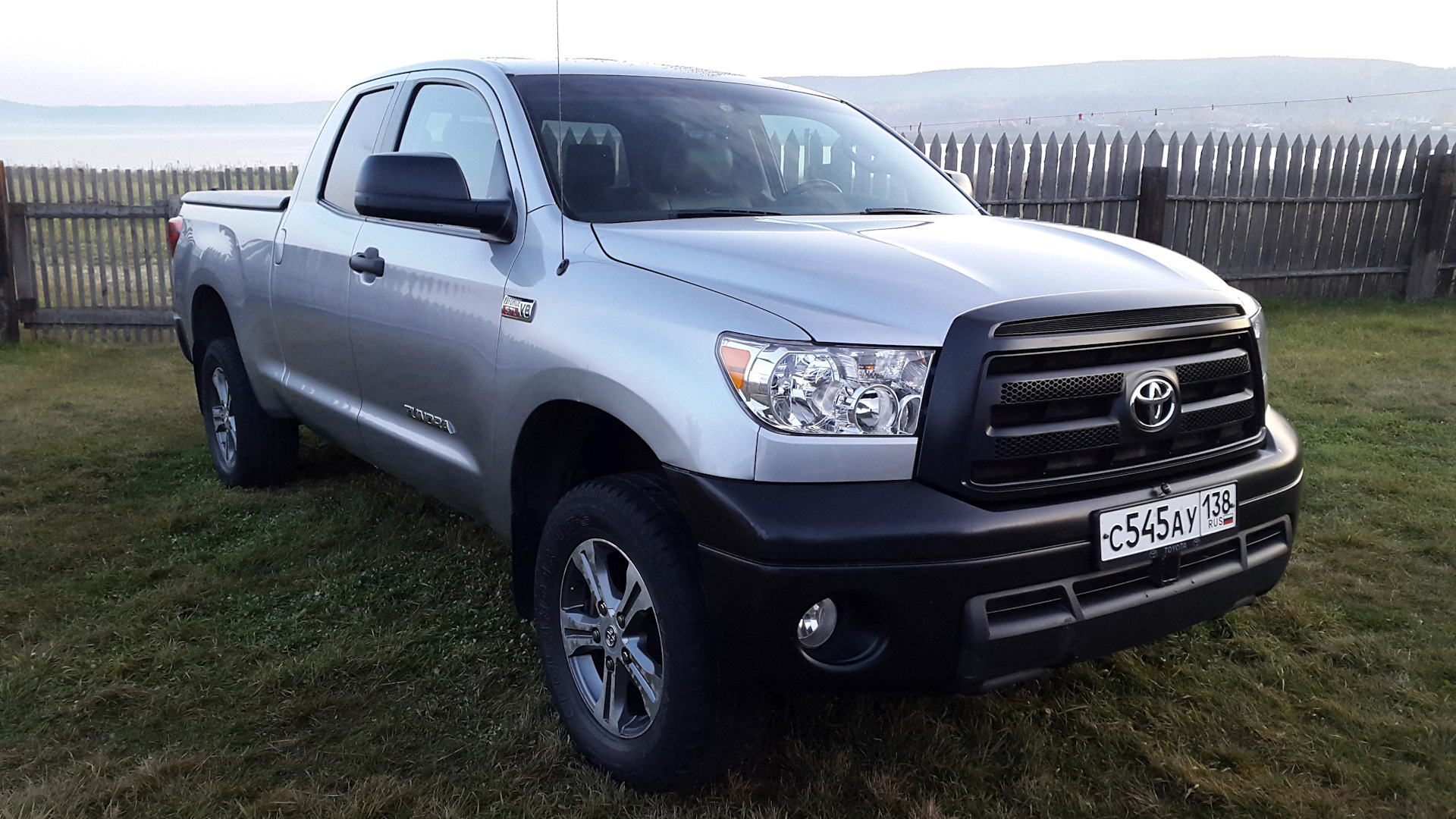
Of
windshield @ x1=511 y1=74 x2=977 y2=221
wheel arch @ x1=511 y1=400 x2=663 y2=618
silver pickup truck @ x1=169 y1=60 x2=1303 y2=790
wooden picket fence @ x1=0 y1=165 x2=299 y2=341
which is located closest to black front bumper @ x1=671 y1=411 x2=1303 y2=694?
silver pickup truck @ x1=169 y1=60 x2=1303 y2=790

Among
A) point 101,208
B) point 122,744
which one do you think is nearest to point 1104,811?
point 122,744

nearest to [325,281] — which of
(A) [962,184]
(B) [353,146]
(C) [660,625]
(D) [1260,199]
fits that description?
(B) [353,146]

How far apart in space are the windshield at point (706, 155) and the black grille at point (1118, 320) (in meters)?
1.09

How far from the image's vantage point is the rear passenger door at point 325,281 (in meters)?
3.72

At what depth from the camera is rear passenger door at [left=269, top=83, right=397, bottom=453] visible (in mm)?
3723

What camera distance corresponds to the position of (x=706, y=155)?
3.16 meters

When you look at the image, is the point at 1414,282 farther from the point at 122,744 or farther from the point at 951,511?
the point at 122,744

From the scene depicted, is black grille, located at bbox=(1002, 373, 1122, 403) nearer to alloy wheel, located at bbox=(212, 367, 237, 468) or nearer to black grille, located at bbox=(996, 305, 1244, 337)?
black grille, located at bbox=(996, 305, 1244, 337)

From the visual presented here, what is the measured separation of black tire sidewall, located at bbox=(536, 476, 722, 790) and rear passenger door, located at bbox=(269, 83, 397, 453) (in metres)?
1.58

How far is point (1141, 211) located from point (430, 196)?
911 cm

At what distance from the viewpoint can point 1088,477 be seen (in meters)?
2.21

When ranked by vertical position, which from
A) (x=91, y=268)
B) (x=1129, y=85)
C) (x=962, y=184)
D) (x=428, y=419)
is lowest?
(x=91, y=268)

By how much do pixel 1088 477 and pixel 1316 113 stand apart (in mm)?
15965

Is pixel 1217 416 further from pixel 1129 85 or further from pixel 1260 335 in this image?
pixel 1129 85
